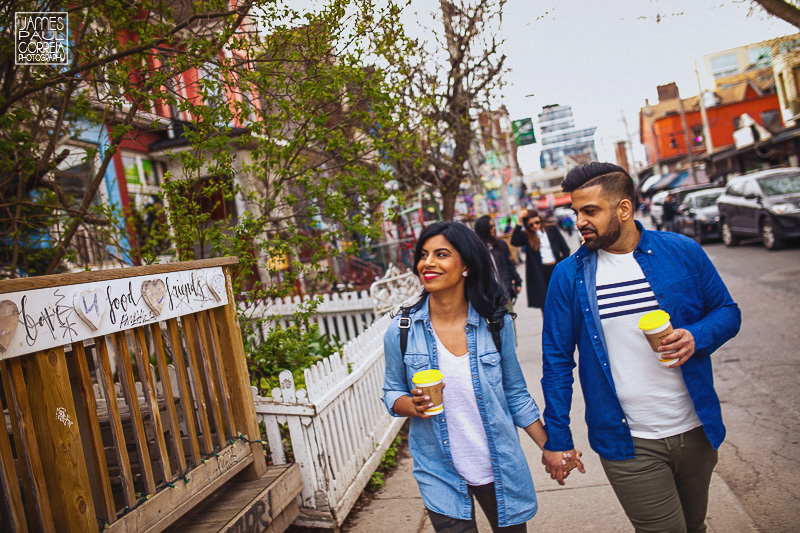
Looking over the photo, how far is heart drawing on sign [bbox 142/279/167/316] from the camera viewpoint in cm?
272

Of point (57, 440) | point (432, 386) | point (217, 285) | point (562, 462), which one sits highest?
point (217, 285)

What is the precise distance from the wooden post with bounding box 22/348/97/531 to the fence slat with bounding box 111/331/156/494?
0.34 m

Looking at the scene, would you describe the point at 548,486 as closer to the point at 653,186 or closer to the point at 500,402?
the point at 500,402

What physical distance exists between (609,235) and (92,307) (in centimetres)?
216

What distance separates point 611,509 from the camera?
12.3 ft

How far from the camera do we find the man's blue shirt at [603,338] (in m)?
2.35

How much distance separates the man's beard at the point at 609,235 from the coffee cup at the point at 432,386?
86 cm

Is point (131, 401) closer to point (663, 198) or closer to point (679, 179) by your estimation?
point (663, 198)

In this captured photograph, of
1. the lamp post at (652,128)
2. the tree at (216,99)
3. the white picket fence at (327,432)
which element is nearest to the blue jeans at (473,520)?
the white picket fence at (327,432)

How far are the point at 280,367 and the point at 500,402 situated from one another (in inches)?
126

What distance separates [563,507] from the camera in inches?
153

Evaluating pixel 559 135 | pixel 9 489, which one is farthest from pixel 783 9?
pixel 559 135

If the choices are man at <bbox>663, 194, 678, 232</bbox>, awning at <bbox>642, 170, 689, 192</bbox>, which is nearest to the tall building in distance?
awning at <bbox>642, 170, 689, 192</bbox>

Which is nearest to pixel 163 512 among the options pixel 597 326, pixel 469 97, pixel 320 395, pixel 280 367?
pixel 320 395
